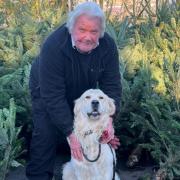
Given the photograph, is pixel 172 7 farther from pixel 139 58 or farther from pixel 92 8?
pixel 92 8

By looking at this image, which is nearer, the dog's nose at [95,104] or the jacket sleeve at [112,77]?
the dog's nose at [95,104]

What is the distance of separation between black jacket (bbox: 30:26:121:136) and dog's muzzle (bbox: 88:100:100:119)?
188 mm

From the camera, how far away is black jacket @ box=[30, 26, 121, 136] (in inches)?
157

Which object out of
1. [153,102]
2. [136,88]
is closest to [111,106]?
[153,102]

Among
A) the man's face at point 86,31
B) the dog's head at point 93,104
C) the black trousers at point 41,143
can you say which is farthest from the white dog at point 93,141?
the man's face at point 86,31

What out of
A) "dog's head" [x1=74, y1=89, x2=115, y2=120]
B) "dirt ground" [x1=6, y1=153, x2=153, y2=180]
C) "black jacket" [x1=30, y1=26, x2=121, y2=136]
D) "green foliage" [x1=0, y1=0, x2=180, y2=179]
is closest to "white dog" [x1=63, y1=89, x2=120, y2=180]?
"dog's head" [x1=74, y1=89, x2=115, y2=120]

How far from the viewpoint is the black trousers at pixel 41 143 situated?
4434 millimetres

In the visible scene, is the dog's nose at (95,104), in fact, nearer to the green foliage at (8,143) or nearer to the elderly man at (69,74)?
the elderly man at (69,74)

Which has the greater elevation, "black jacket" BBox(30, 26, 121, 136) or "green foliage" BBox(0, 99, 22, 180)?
"black jacket" BBox(30, 26, 121, 136)

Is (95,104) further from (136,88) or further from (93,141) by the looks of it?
(136,88)

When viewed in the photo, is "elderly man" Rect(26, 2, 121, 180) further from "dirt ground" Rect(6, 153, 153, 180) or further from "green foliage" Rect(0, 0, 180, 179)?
"dirt ground" Rect(6, 153, 153, 180)

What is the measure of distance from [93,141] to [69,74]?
2.11 ft

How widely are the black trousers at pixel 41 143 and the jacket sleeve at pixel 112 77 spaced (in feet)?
1.96

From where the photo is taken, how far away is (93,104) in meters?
4.10
